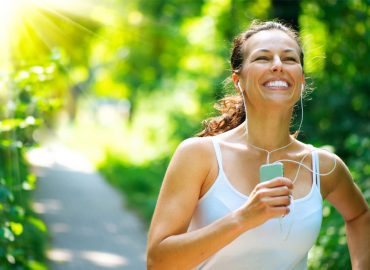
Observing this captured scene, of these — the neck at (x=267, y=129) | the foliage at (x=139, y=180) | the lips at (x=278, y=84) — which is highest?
the foliage at (x=139, y=180)

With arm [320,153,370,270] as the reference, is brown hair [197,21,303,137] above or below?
above

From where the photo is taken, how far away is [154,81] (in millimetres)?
21391

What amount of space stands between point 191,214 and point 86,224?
26.9ft

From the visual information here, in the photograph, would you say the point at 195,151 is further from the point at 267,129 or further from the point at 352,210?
the point at 352,210

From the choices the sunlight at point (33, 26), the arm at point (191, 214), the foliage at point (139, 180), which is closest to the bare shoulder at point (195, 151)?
the arm at point (191, 214)

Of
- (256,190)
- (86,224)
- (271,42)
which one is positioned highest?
(86,224)

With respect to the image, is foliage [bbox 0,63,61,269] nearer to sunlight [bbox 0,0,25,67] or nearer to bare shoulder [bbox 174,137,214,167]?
bare shoulder [bbox 174,137,214,167]

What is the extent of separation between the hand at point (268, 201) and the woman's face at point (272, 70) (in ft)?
1.52

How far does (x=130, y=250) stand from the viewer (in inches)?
345

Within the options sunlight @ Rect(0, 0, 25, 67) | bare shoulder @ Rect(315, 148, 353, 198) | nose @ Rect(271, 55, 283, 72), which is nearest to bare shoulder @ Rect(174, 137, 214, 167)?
nose @ Rect(271, 55, 283, 72)

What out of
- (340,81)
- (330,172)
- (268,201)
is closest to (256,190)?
(268,201)

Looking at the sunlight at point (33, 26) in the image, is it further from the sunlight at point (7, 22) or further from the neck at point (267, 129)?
the neck at point (267, 129)

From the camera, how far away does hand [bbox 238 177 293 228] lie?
2.10 metres

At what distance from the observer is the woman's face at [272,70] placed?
2467 mm
